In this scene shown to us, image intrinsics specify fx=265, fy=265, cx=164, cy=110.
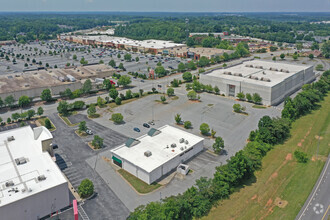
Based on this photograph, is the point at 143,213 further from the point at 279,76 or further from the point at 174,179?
the point at 279,76

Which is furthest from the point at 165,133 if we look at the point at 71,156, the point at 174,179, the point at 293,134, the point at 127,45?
the point at 127,45

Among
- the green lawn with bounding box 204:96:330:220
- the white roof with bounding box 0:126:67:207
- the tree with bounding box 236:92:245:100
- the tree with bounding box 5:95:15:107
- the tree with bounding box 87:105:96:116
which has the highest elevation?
the tree with bounding box 5:95:15:107

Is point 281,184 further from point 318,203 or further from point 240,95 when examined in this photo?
point 240,95

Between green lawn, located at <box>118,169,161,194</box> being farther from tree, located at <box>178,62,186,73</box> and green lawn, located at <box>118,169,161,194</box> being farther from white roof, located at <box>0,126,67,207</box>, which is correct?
tree, located at <box>178,62,186,73</box>

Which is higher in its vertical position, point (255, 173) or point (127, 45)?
point (127, 45)

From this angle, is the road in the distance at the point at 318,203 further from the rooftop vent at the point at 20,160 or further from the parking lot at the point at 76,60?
the parking lot at the point at 76,60

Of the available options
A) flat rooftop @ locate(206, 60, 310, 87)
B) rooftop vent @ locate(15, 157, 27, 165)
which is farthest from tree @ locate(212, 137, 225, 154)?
flat rooftop @ locate(206, 60, 310, 87)
